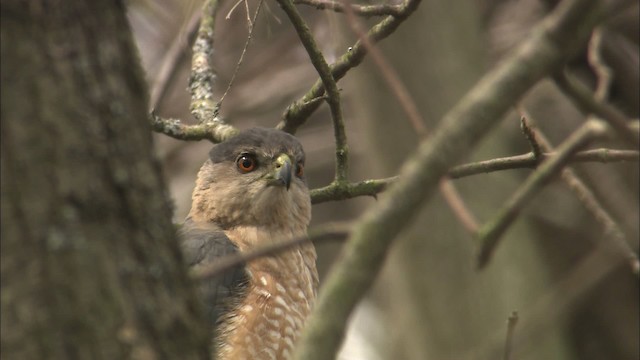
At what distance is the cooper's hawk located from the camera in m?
4.96

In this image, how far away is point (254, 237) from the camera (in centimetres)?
567

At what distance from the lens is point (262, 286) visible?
205 inches

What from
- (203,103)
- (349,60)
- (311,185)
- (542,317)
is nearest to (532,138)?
(542,317)

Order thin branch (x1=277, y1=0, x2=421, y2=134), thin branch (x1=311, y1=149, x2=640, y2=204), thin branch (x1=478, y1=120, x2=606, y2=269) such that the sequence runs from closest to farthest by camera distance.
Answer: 1. thin branch (x1=478, y1=120, x2=606, y2=269)
2. thin branch (x1=311, y1=149, x2=640, y2=204)
3. thin branch (x1=277, y1=0, x2=421, y2=134)

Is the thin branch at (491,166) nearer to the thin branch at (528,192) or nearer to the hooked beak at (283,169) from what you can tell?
the hooked beak at (283,169)

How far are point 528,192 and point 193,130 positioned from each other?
120 inches

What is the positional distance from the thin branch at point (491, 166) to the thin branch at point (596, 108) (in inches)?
32.5

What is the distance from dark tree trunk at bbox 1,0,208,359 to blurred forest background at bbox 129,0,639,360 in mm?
4161

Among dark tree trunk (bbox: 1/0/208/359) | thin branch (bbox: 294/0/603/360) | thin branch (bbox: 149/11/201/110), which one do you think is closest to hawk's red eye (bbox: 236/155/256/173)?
thin branch (bbox: 149/11/201/110)

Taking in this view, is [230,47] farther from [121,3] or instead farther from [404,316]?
[121,3]

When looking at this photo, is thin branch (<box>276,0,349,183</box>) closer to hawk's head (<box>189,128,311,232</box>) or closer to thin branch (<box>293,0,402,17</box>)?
thin branch (<box>293,0,402,17</box>)

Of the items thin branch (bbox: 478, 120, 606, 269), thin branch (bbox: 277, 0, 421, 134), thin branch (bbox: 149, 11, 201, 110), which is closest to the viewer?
thin branch (bbox: 478, 120, 606, 269)

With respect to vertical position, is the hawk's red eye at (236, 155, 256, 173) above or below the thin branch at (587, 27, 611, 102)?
above

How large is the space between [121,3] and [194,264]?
281cm
